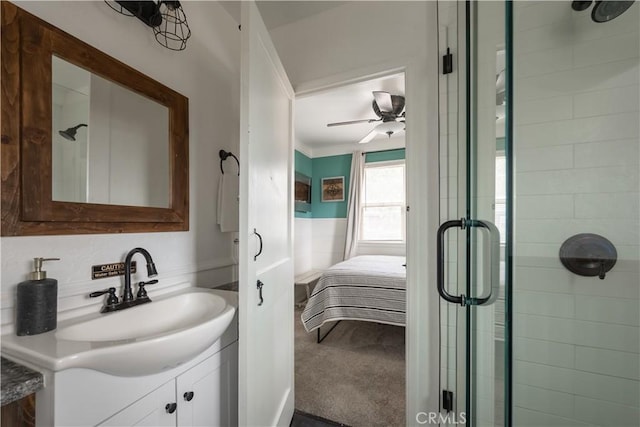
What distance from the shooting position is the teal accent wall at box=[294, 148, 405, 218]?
14.9 ft

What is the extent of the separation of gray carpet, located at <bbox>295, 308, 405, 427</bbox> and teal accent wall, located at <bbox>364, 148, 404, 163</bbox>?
2.74 meters

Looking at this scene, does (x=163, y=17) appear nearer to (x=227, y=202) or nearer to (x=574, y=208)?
(x=227, y=202)

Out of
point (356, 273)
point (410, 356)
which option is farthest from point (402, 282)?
point (410, 356)

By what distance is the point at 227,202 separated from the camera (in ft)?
5.31

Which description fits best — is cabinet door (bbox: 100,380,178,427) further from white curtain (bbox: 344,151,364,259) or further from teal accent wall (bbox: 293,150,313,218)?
white curtain (bbox: 344,151,364,259)

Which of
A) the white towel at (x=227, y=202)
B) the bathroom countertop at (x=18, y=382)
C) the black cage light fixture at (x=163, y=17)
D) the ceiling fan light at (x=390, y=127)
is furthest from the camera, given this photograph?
the ceiling fan light at (x=390, y=127)

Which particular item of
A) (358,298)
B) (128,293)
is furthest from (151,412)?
(358,298)

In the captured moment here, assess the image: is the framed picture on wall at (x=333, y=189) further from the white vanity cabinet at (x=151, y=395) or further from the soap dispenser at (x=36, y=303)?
the soap dispenser at (x=36, y=303)

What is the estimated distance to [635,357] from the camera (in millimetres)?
910

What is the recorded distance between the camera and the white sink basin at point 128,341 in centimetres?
63

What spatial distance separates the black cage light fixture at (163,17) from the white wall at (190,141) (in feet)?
0.12

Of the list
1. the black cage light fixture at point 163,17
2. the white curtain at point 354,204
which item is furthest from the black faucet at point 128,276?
the white curtain at point 354,204

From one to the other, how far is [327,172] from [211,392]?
4.15m

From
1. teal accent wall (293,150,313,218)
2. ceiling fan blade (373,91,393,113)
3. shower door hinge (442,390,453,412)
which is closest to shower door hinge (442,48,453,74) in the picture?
ceiling fan blade (373,91,393,113)
